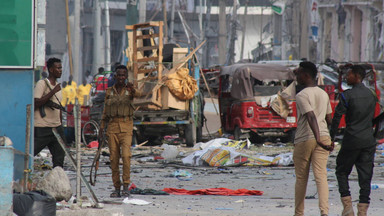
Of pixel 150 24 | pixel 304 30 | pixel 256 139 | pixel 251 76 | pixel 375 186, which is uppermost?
pixel 304 30

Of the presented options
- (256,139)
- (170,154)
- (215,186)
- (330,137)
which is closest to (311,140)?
(330,137)

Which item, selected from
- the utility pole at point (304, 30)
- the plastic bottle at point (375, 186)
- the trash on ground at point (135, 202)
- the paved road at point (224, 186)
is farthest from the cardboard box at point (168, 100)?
the utility pole at point (304, 30)

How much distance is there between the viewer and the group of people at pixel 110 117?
365 inches

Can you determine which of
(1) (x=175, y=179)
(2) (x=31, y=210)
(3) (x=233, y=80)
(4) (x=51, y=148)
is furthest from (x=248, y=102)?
(2) (x=31, y=210)

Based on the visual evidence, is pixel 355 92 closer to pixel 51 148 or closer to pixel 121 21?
pixel 51 148

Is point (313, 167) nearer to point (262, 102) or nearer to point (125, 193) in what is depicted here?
point (125, 193)

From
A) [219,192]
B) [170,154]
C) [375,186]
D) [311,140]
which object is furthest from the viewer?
[170,154]

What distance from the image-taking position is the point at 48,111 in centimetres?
934

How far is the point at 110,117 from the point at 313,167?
9.99ft

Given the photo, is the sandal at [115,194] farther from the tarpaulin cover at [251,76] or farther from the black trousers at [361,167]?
the tarpaulin cover at [251,76]

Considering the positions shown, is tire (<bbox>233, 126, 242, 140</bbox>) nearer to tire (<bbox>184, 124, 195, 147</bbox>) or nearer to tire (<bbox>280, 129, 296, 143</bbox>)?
tire (<bbox>280, 129, 296, 143</bbox>)

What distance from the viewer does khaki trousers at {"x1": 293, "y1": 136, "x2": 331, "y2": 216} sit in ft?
23.8

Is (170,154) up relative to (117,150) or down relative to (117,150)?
down

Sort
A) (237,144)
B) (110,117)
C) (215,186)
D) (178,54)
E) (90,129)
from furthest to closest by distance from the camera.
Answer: (90,129) < (178,54) < (237,144) < (215,186) < (110,117)
